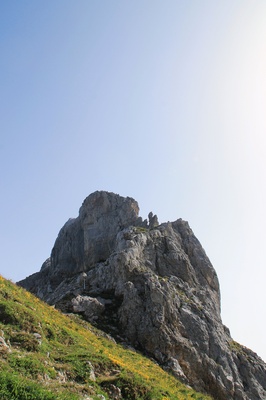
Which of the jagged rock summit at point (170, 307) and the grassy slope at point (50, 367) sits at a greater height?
the jagged rock summit at point (170, 307)

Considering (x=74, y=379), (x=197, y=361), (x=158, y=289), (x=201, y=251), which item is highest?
(x=201, y=251)

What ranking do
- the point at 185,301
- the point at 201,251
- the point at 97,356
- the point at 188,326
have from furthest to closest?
the point at 201,251 → the point at 185,301 → the point at 188,326 → the point at 97,356

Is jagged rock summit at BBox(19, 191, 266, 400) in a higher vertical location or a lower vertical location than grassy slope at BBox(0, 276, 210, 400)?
higher

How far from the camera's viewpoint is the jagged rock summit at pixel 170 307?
49.2 m

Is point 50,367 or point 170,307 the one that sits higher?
point 170,307

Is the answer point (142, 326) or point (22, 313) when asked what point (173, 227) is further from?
point (22, 313)

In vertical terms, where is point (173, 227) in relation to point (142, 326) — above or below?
above

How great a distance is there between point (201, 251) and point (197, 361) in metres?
37.0

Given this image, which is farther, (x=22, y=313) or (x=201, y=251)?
(x=201, y=251)

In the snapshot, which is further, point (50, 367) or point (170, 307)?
point (170, 307)

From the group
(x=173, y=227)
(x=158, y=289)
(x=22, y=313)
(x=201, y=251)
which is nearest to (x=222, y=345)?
(x=158, y=289)

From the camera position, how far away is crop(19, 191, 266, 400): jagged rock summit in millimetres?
49156

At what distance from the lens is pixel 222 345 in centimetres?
5744

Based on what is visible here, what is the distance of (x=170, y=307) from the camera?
54.4m
